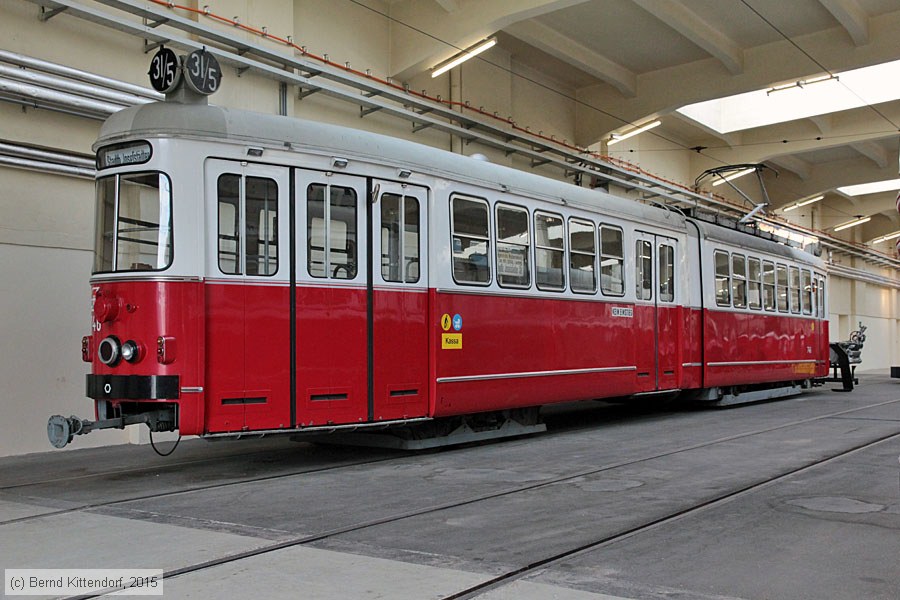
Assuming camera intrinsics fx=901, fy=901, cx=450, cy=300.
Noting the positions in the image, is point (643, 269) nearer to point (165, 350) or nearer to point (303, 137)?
point (303, 137)

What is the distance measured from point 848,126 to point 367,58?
15.9 metres

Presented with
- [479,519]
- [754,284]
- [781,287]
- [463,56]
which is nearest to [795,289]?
[781,287]

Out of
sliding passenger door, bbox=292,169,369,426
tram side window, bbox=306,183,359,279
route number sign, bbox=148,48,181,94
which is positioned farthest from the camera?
tram side window, bbox=306,183,359,279

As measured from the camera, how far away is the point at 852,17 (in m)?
18.2

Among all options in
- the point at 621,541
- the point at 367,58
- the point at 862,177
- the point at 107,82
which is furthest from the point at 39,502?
the point at 862,177

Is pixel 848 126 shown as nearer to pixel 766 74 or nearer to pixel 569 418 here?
pixel 766 74

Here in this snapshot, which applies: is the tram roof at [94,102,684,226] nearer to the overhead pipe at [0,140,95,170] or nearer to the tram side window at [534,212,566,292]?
the tram side window at [534,212,566,292]

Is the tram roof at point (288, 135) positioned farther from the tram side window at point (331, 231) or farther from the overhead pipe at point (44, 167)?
the overhead pipe at point (44, 167)

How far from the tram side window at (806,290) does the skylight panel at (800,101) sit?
184 inches

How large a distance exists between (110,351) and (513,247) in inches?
203

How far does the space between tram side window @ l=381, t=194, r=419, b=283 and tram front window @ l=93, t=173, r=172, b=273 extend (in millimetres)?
2349

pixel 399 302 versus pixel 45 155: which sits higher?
pixel 45 155

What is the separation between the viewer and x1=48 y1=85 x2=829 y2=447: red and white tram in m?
8.46

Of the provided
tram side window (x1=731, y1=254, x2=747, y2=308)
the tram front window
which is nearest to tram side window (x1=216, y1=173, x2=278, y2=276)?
the tram front window
